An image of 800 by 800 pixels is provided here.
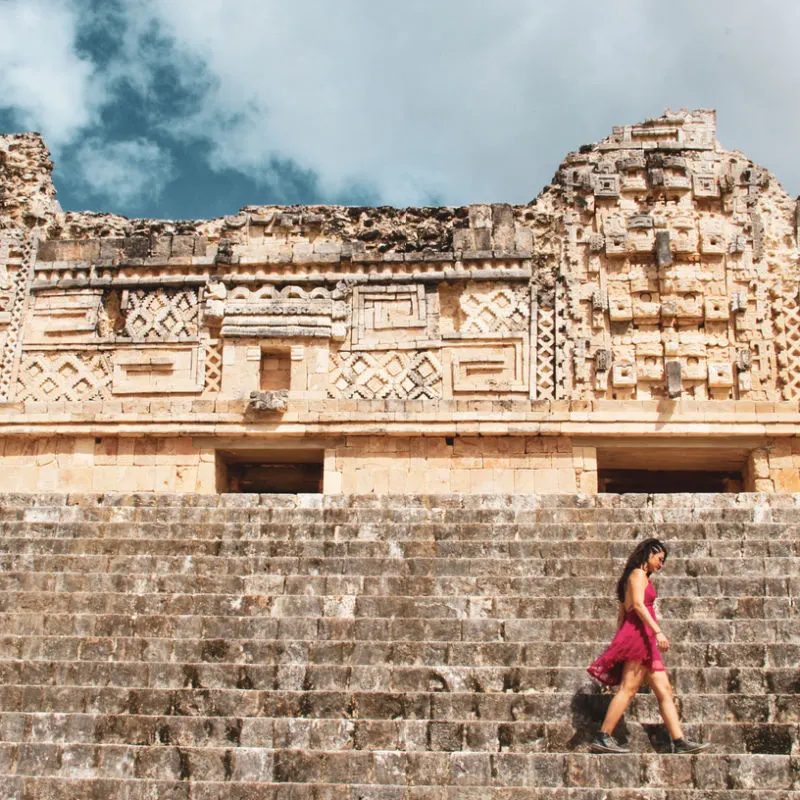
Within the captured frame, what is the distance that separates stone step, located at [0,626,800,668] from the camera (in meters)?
6.54

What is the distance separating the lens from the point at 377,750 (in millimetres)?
5859

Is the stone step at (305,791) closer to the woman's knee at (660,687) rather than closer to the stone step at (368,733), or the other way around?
the stone step at (368,733)

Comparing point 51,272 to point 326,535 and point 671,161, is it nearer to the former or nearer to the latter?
point 326,535

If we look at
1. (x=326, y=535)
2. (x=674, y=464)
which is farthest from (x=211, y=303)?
(x=674, y=464)

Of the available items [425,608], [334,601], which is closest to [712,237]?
[425,608]

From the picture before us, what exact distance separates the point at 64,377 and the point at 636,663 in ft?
29.6

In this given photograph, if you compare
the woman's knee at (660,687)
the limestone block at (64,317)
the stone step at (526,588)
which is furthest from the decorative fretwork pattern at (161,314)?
the woman's knee at (660,687)

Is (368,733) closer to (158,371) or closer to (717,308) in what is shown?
(158,371)

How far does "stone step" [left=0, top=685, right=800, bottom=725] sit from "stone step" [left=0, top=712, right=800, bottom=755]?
11cm

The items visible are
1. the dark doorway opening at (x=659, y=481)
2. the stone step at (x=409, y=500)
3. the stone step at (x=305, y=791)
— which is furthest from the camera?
the dark doorway opening at (x=659, y=481)

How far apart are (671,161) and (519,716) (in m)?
8.82

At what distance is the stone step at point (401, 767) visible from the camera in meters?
5.56

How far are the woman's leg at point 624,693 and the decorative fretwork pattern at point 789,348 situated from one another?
7.22 metres

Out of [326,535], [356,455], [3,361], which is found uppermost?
[3,361]
